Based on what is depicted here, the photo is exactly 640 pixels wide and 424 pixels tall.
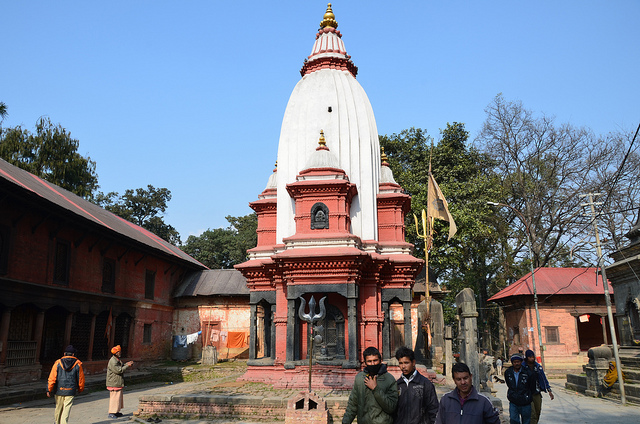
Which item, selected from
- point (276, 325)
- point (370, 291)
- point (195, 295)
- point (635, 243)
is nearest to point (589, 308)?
point (635, 243)

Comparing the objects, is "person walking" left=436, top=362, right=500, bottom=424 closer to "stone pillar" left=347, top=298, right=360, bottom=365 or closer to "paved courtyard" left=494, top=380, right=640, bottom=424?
"paved courtyard" left=494, top=380, right=640, bottom=424

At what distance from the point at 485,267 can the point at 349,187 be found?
64.4ft

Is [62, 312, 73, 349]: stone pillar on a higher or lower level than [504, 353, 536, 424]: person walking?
higher

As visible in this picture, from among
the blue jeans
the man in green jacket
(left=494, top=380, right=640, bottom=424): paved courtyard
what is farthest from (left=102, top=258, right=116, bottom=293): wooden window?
the man in green jacket

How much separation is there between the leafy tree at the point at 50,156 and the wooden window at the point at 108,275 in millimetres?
13481

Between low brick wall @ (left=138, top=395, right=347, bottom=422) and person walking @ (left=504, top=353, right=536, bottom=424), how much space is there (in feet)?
15.7

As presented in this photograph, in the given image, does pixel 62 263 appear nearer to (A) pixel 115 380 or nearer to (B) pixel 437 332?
(A) pixel 115 380

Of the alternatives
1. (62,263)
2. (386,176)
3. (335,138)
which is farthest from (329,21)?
(62,263)

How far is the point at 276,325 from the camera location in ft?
55.9

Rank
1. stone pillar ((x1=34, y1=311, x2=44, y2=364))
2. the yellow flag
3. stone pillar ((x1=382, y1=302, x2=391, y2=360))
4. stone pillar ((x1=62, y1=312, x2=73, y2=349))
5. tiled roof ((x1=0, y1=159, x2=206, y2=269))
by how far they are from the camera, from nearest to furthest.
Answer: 1. tiled roof ((x1=0, y1=159, x2=206, y2=269))
2. stone pillar ((x1=34, y1=311, x2=44, y2=364))
3. stone pillar ((x1=382, y1=302, x2=391, y2=360))
4. stone pillar ((x1=62, y1=312, x2=73, y2=349))
5. the yellow flag

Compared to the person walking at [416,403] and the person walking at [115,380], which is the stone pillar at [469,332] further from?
the person walking at [115,380]

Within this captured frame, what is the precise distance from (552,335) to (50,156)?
108 ft

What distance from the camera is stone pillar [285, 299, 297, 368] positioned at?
15.9m

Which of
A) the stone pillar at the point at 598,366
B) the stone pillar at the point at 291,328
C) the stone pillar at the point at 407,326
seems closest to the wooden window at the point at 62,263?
the stone pillar at the point at 291,328
